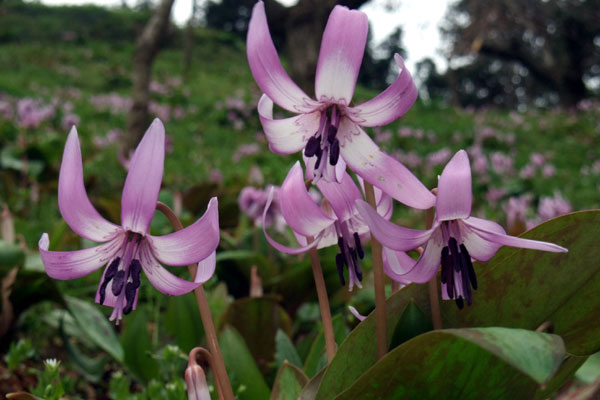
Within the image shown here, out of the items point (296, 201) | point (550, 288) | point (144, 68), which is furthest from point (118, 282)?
point (144, 68)

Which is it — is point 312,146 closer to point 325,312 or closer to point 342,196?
point 342,196

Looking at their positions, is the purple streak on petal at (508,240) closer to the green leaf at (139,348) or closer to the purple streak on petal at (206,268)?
the purple streak on petal at (206,268)

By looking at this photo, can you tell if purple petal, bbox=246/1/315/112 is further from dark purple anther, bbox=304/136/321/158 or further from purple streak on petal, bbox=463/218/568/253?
purple streak on petal, bbox=463/218/568/253

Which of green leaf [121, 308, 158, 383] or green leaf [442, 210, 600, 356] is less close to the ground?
green leaf [442, 210, 600, 356]

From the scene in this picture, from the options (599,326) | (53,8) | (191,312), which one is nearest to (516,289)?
(599,326)

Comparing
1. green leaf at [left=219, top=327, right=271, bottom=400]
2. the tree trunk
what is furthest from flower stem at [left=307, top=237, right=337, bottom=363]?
the tree trunk

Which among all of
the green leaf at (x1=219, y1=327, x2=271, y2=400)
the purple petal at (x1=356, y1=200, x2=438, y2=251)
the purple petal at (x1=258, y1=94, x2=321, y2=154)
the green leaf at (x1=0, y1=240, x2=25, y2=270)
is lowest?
the green leaf at (x1=219, y1=327, x2=271, y2=400)
